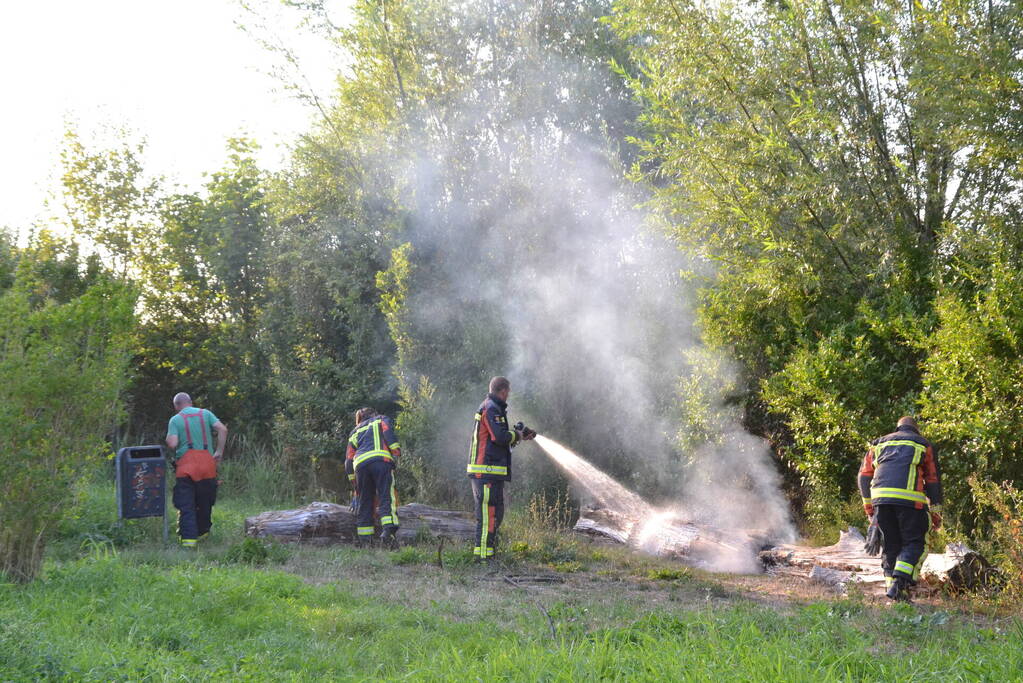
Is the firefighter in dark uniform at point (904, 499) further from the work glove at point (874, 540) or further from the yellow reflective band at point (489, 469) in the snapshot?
the yellow reflective band at point (489, 469)

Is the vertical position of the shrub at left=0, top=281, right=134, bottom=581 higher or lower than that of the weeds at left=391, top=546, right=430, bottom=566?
higher

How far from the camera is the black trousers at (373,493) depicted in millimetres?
10297

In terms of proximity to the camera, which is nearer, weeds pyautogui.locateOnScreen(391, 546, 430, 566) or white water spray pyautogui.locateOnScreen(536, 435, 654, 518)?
weeds pyautogui.locateOnScreen(391, 546, 430, 566)

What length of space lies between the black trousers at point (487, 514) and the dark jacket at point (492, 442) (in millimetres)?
99

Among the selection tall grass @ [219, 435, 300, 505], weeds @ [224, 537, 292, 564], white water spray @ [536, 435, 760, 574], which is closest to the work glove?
white water spray @ [536, 435, 760, 574]

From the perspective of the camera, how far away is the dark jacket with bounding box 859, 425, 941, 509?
7773mm

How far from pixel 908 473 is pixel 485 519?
4.26 m

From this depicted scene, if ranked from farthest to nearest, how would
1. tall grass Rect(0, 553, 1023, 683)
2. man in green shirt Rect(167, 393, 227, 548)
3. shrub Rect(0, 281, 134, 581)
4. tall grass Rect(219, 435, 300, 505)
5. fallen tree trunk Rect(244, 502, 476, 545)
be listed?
tall grass Rect(219, 435, 300, 505) < fallen tree trunk Rect(244, 502, 476, 545) < man in green shirt Rect(167, 393, 227, 548) < shrub Rect(0, 281, 134, 581) < tall grass Rect(0, 553, 1023, 683)

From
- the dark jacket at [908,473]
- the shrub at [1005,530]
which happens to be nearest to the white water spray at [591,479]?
the dark jacket at [908,473]

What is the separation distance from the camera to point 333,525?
1058cm

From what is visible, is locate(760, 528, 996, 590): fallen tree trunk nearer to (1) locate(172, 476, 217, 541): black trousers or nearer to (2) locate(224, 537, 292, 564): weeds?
(2) locate(224, 537, 292, 564): weeds

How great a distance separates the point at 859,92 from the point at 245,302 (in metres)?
13.5

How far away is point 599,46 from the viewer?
18.0 metres

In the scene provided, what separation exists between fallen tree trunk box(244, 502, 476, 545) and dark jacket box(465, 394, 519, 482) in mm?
1558
